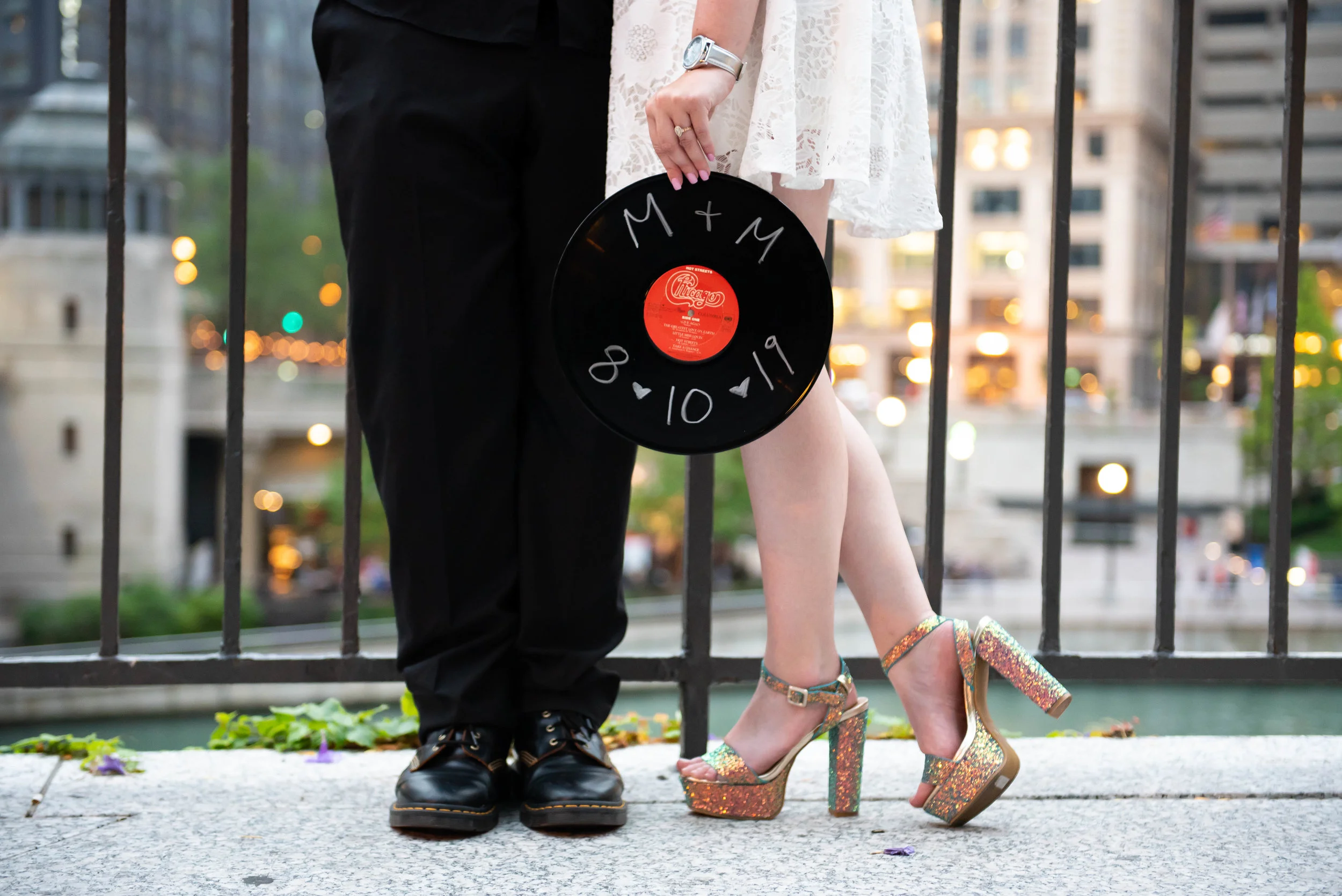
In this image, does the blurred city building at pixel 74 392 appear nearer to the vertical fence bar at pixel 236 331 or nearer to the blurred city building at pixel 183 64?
the blurred city building at pixel 183 64

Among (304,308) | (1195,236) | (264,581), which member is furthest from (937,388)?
(1195,236)

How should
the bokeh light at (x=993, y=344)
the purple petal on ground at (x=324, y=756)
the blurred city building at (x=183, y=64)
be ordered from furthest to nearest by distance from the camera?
the bokeh light at (x=993, y=344) → the blurred city building at (x=183, y=64) → the purple petal on ground at (x=324, y=756)

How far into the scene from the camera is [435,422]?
114cm

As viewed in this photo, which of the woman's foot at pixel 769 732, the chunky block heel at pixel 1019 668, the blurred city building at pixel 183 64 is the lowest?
the woman's foot at pixel 769 732

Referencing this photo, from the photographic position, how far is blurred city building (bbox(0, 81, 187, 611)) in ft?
81.8

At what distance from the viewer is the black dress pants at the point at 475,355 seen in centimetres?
110

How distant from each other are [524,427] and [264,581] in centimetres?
2639

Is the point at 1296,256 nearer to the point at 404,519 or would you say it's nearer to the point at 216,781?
the point at 404,519

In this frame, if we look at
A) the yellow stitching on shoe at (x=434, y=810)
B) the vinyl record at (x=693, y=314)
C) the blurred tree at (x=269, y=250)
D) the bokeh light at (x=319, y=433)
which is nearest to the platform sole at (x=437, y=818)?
the yellow stitching on shoe at (x=434, y=810)

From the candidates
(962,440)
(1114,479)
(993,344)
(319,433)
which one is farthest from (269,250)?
(993,344)

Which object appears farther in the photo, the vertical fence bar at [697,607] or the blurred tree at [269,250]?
the blurred tree at [269,250]

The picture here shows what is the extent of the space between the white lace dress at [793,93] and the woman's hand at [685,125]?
0.18 ft

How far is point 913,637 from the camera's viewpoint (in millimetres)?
1148

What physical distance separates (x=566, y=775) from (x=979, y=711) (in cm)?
40
